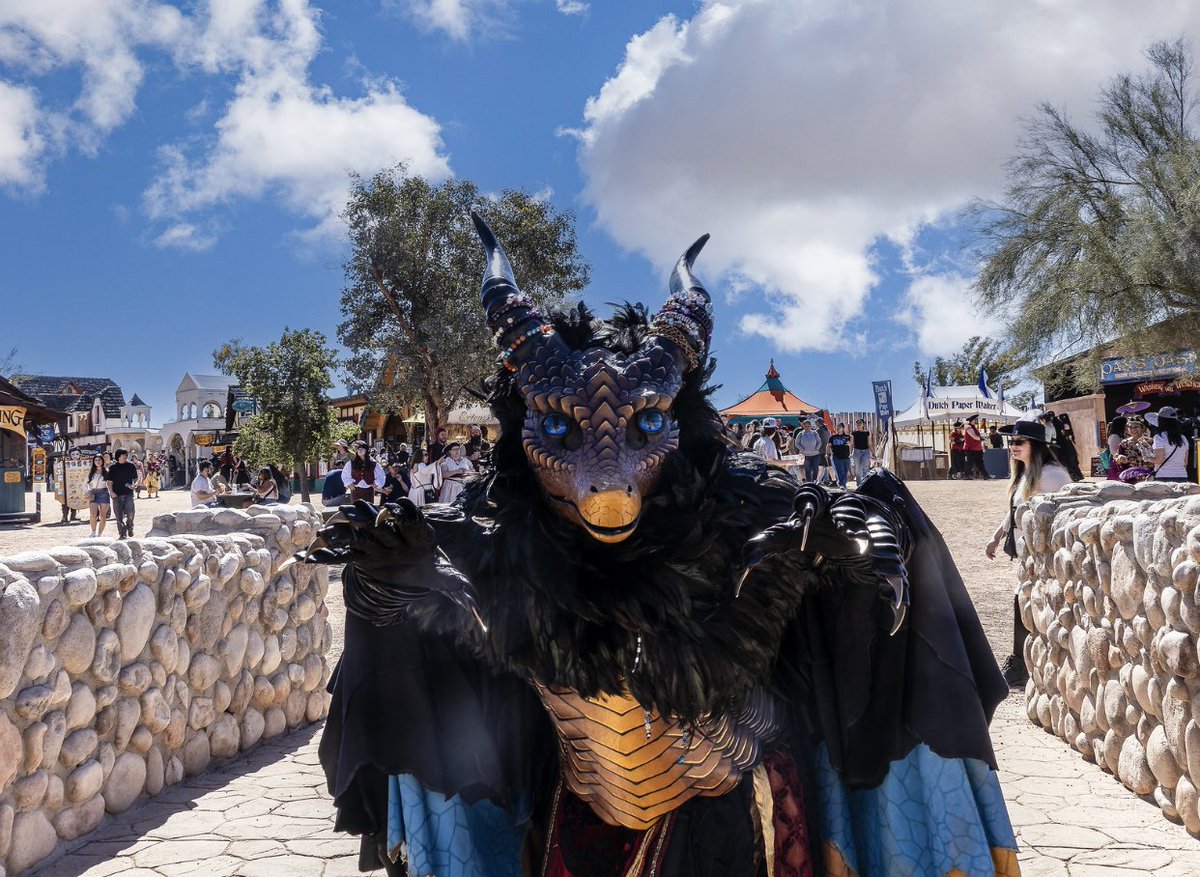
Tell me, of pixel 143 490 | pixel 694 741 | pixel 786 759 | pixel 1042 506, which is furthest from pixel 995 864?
pixel 143 490

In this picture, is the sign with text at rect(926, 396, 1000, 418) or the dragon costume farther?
the sign with text at rect(926, 396, 1000, 418)

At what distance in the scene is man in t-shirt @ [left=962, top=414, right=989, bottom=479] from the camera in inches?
955

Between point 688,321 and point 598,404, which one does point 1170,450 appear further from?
point 598,404

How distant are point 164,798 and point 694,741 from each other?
151 inches

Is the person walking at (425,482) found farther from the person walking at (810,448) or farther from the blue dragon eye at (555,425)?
the blue dragon eye at (555,425)

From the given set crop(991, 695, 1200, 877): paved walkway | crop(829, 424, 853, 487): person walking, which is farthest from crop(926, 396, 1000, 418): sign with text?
crop(991, 695, 1200, 877): paved walkway

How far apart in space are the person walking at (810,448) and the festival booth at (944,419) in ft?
29.9

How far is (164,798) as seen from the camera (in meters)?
4.72

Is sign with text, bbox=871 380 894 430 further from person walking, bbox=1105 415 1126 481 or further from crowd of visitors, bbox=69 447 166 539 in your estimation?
crowd of visitors, bbox=69 447 166 539

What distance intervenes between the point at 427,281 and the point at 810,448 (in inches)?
425

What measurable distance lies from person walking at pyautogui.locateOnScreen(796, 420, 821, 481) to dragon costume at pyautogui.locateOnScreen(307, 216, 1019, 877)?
14.2 meters

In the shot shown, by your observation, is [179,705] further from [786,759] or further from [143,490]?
[143,490]

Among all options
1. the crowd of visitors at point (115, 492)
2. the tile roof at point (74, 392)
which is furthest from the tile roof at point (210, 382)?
the crowd of visitors at point (115, 492)

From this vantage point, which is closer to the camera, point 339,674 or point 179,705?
point 339,674
